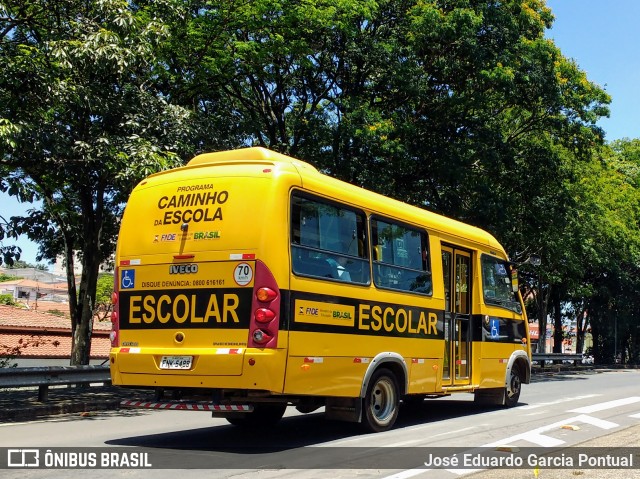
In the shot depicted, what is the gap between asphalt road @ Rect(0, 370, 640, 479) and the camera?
674 centimetres

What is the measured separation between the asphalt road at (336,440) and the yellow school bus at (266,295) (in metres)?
0.48

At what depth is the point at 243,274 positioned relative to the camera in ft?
25.3

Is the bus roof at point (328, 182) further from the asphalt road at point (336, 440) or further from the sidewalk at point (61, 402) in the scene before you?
the sidewalk at point (61, 402)

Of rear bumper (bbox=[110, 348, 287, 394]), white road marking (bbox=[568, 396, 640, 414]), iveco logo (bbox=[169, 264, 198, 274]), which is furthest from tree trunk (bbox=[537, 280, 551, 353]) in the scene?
rear bumper (bbox=[110, 348, 287, 394])

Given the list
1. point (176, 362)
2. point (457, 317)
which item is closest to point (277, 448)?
point (176, 362)

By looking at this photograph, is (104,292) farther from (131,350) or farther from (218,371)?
(218,371)

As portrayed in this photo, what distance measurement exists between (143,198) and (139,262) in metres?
0.85

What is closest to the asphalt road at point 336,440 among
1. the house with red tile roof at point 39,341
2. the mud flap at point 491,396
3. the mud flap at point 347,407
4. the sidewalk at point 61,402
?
the mud flap at point 491,396

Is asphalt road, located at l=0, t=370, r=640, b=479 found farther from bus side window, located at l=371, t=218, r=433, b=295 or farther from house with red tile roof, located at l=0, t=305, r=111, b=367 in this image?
house with red tile roof, located at l=0, t=305, r=111, b=367

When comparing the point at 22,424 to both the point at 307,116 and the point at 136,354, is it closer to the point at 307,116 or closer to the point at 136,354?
the point at 136,354

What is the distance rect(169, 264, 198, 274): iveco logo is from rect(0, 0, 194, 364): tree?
386 cm

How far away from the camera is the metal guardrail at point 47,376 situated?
11.6m

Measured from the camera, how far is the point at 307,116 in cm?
2008

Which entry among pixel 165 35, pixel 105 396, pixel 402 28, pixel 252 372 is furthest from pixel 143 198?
pixel 402 28
